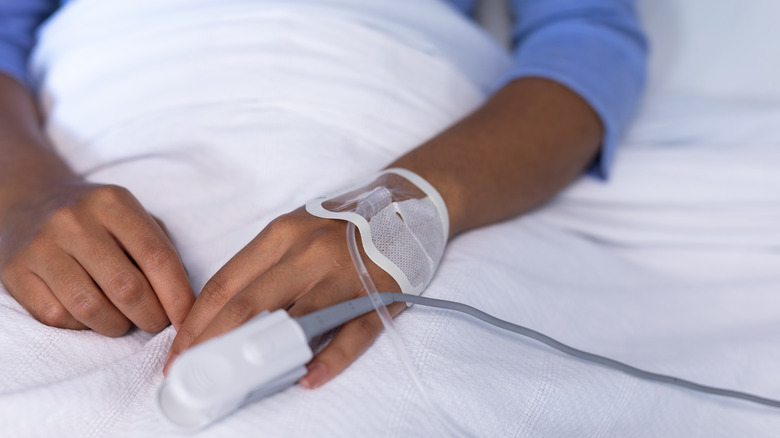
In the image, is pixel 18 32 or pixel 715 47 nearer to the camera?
pixel 18 32

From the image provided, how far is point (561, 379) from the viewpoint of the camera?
56 cm

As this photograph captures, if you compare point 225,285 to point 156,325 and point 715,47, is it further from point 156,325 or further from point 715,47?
point 715,47

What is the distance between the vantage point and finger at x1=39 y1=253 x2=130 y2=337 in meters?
0.53

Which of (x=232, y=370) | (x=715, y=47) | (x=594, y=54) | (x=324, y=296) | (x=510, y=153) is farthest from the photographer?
(x=715, y=47)

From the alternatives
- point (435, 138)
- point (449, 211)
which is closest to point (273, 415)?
point (449, 211)

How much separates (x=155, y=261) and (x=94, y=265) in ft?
0.17

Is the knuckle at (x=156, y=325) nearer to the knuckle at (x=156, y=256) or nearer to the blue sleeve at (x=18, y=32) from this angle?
the knuckle at (x=156, y=256)

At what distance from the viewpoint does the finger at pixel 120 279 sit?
538 millimetres

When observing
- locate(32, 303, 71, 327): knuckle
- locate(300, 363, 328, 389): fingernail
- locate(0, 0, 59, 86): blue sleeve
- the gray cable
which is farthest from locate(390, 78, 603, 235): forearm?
locate(0, 0, 59, 86): blue sleeve

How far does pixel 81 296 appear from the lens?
0.54 meters

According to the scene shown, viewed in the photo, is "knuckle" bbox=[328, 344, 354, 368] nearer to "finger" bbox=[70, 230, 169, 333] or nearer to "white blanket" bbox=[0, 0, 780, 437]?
"white blanket" bbox=[0, 0, 780, 437]

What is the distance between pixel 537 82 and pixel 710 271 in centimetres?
34

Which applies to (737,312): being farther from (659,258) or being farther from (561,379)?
(561,379)

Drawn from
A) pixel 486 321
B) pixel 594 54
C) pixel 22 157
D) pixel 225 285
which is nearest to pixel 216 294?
pixel 225 285
